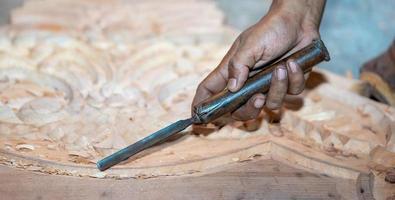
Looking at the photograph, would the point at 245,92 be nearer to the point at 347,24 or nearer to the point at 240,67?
the point at 240,67

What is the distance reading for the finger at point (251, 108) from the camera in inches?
63.9

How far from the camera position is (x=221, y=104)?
158 cm

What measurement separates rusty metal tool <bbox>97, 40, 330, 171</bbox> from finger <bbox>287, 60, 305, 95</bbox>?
1.0 inches

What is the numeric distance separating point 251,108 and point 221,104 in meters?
0.13

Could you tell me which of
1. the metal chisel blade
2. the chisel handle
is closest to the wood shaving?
the metal chisel blade

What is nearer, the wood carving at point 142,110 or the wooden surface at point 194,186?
the wooden surface at point 194,186

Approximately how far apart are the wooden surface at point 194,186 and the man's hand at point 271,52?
0.24 m

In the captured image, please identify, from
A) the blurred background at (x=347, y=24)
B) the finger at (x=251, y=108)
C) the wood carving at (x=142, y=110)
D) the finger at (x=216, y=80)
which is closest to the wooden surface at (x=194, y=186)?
the wood carving at (x=142, y=110)

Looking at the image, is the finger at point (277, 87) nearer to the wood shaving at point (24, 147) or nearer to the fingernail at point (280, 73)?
the fingernail at point (280, 73)

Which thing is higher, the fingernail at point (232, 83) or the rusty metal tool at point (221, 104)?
the fingernail at point (232, 83)

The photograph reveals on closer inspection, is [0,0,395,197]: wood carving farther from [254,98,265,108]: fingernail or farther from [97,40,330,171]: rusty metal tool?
[254,98,265,108]: fingernail

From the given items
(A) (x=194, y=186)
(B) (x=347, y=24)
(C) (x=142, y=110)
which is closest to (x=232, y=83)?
(A) (x=194, y=186)

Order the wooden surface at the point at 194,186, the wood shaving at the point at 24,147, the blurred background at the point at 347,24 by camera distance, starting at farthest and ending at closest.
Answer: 1. the blurred background at the point at 347,24
2. the wood shaving at the point at 24,147
3. the wooden surface at the point at 194,186

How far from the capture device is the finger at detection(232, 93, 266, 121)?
1622mm
